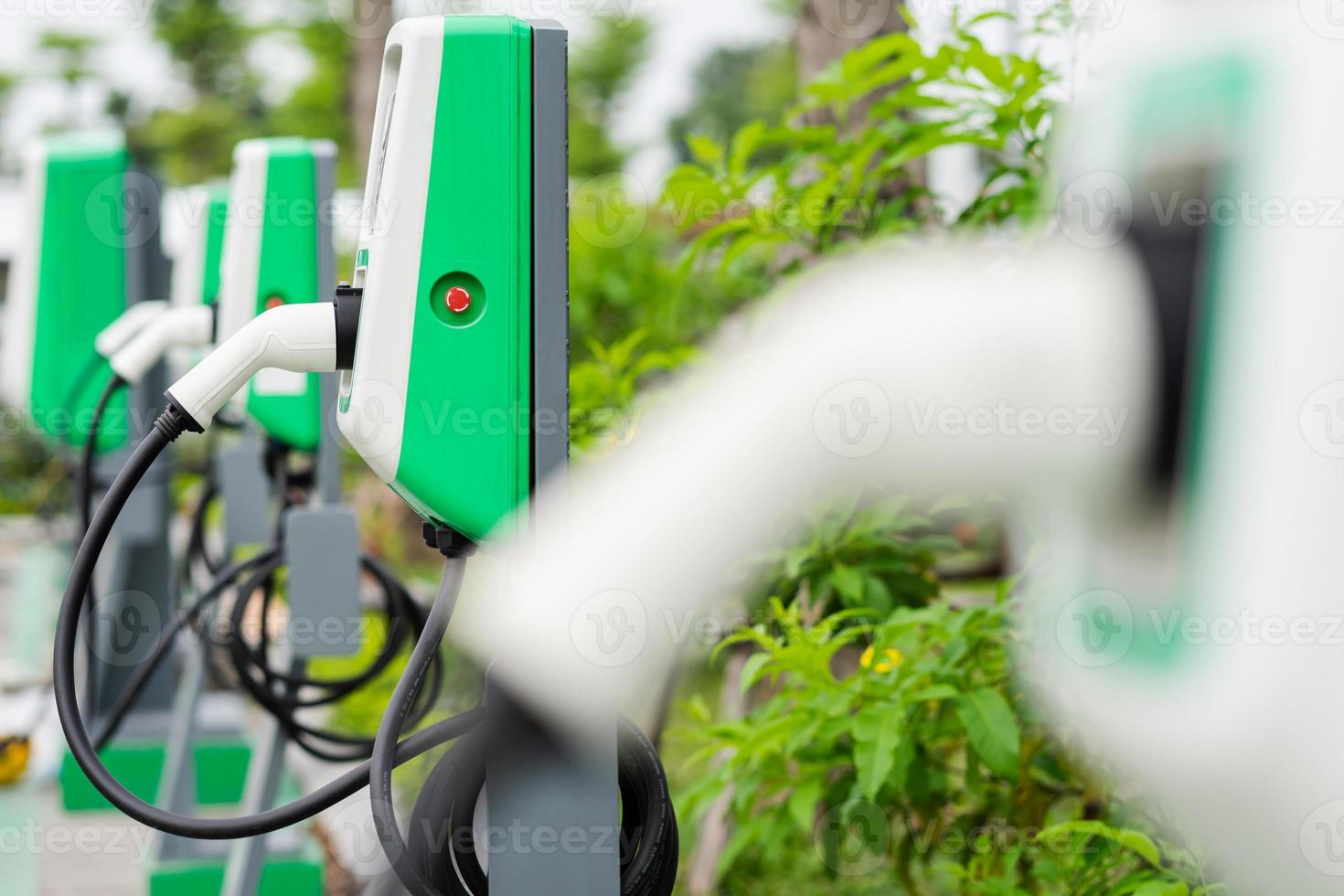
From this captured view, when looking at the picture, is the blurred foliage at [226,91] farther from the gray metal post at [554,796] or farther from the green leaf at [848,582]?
the gray metal post at [554,796]

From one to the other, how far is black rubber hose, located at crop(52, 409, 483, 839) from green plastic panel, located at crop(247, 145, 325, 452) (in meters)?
1.25

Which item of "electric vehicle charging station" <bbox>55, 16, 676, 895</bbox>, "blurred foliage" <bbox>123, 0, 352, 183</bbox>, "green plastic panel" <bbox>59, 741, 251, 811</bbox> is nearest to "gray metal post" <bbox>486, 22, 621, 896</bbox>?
"electric vehicle charging station" <bbox>55, 16, 676, 895</bbox>

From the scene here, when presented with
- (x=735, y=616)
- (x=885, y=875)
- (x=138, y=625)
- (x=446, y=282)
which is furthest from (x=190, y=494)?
(x=446, y=282)

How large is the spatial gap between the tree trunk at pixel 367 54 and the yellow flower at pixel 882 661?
18.9 ft

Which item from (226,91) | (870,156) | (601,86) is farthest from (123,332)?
(601,86)

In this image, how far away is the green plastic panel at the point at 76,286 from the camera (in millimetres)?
3535

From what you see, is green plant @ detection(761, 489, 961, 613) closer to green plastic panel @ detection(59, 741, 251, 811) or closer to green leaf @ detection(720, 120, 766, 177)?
green leaf @ detection(720, 120, 766, 177)

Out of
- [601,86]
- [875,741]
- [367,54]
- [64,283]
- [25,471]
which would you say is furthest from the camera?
[601,86]

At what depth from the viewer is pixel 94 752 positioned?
3.83 ft

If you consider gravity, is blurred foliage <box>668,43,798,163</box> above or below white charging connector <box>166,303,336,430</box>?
above

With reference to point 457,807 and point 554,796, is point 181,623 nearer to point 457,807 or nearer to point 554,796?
point 457,807

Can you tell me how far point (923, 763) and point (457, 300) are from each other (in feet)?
3.83

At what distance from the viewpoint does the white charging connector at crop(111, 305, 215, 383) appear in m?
2.33

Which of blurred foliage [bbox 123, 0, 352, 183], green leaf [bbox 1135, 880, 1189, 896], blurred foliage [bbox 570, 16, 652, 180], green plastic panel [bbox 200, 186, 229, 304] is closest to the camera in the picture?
green leaf [bbox 1135, 880, 1189, 896]
